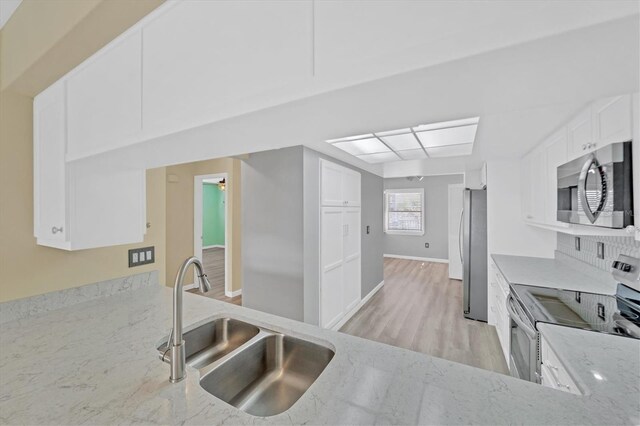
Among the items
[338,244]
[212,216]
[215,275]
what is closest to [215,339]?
[338,244]

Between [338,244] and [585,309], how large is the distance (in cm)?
226

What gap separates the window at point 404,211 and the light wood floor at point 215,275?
16.6 ft

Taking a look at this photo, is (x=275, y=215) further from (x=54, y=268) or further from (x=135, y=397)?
(x=135, y=397)

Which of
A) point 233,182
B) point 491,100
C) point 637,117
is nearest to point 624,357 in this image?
point 637,117

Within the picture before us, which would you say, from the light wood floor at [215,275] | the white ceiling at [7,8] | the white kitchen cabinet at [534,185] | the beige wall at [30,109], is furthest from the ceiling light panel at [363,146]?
the light wood floor at [215,275]

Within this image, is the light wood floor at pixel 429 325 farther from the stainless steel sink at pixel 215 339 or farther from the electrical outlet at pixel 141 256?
the electrical outlet at pixel 141 256

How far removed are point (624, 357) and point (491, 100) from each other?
1.34 metres

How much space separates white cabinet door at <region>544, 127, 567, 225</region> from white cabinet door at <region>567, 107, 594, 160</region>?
10cm

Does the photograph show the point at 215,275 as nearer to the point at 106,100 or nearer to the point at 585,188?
the point at 106,100

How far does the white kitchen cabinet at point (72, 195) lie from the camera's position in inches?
52.4

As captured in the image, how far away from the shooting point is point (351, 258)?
3.74 m

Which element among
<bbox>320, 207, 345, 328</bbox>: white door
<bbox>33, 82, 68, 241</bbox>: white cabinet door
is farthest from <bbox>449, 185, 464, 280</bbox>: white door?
<bbox>33, 82, 68, 241</bbox>: white cabinet door

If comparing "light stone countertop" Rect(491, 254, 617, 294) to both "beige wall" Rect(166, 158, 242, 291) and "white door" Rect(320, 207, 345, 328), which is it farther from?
"beige wall" Rect(166, 158, 242, 291)

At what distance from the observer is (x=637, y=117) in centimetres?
113
